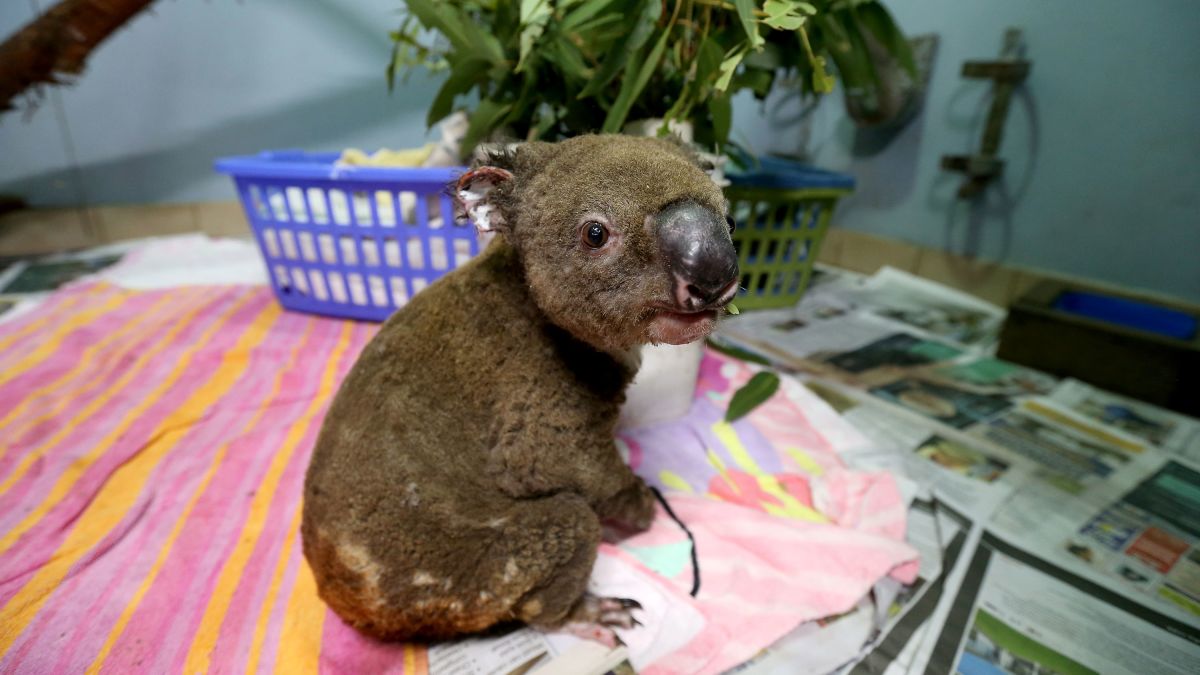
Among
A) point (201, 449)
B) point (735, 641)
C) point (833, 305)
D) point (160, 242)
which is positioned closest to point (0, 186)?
point (160, 242)

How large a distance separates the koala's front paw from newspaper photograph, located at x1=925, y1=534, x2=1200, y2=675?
1.24 feet

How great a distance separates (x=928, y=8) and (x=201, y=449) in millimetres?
2152

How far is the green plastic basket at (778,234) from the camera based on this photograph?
1.32 metres

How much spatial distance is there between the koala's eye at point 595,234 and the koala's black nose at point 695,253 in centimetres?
5

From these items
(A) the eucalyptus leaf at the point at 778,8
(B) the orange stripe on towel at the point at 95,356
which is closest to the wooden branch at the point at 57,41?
(B) the orange stripe on towel at the point at 95,356

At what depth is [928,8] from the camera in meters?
1.65

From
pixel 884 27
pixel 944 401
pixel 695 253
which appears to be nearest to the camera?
pixel 695 253

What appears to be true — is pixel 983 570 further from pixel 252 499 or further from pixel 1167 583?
pixel 252 499

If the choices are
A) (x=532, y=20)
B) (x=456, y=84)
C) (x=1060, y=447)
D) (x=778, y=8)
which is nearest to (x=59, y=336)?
(x=456, y=84)

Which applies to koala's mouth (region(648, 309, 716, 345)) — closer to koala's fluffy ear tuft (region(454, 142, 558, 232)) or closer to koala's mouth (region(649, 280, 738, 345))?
koala's mouth (region(649, 280, 738, 345))

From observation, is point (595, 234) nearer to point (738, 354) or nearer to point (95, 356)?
point (738, 354)

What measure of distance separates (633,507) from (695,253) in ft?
1.39

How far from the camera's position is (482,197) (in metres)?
0.57

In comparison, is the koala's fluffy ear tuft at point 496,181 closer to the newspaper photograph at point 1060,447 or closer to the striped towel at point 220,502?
the striped towel at point 220,502
